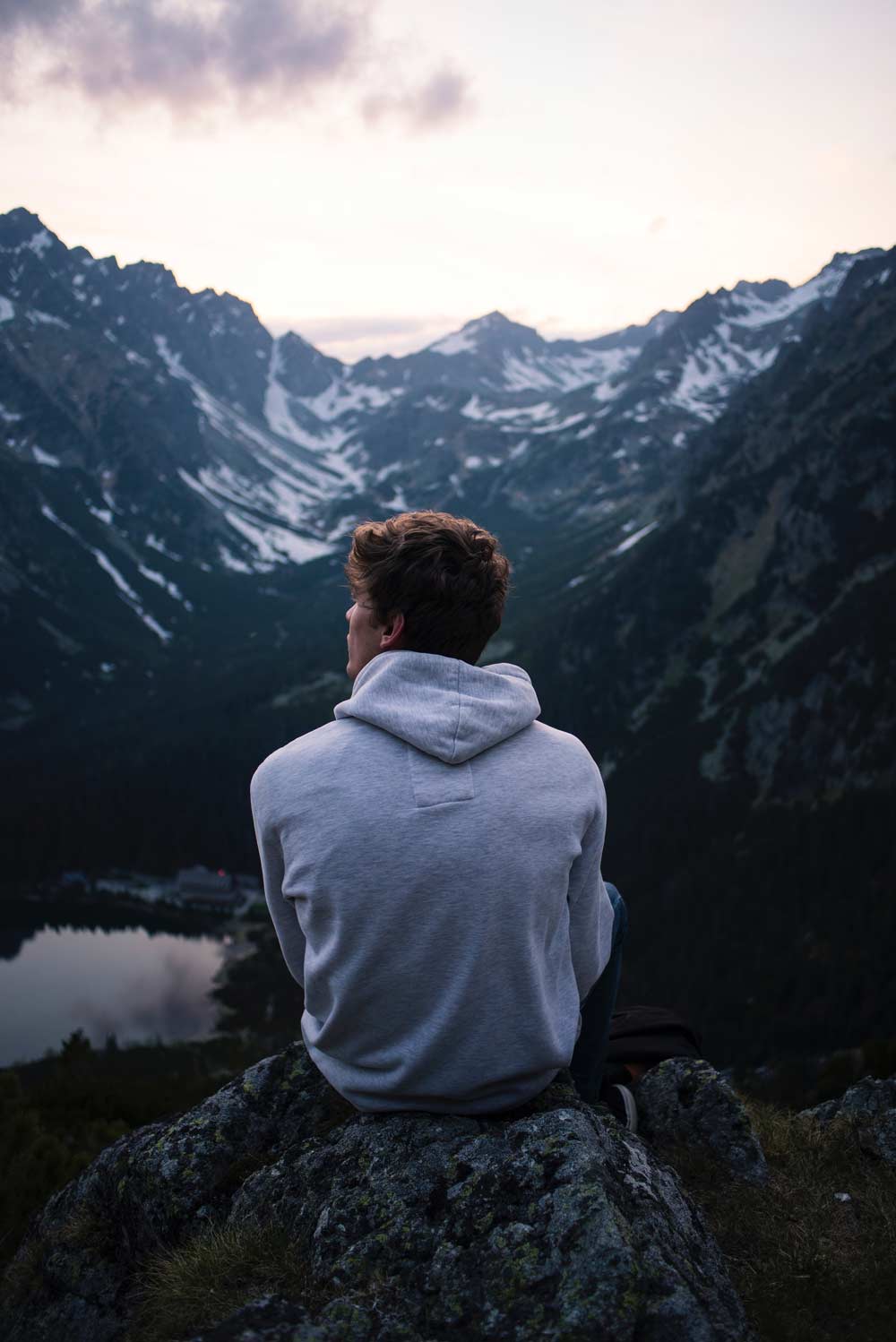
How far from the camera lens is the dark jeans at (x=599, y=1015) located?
6.23m

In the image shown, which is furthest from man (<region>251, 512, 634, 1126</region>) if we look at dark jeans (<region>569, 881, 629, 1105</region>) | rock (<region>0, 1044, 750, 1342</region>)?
dark jeans (<region>569, 881, 629, 1105</region>)

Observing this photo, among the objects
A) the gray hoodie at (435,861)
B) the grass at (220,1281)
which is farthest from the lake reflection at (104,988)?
the gray hoodie at (435,861)

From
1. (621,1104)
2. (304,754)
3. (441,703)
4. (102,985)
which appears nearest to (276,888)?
(304,754)

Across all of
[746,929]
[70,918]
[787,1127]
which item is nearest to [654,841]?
[746,929]

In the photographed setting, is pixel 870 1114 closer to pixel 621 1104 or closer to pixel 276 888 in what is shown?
pixel 621 1104

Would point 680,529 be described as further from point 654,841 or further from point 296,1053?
point 296,1053

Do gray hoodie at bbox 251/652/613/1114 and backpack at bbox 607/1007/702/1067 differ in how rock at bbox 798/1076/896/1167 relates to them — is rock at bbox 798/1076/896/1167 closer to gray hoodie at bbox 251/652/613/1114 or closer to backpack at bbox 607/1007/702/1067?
backpack at bbox 607/1007/702/1067

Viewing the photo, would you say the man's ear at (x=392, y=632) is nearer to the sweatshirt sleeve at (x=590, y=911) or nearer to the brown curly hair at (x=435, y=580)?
the brown curly hair at (x=435, y=580)

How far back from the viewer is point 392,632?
16.1 feet

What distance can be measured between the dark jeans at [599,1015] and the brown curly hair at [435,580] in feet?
7.92

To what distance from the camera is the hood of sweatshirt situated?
14.4 ft

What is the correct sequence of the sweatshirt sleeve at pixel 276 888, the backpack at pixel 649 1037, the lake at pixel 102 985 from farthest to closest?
the lake at pixel 102 985 → the backpack at pixel 649 1037 → the sweatshirt sleeve at pixel 276 888

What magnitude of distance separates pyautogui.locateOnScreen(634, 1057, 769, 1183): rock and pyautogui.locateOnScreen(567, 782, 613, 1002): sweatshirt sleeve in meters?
3.13

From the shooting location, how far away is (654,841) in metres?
119
